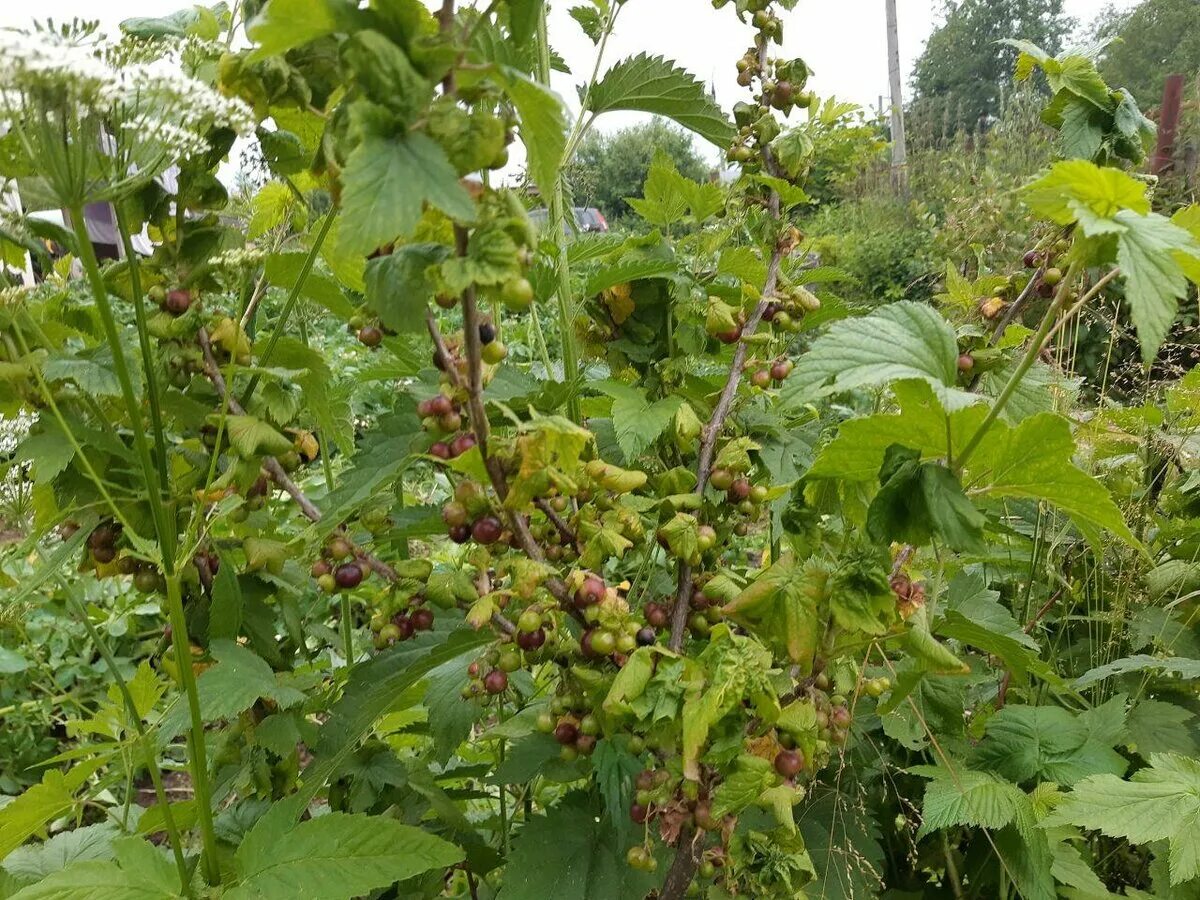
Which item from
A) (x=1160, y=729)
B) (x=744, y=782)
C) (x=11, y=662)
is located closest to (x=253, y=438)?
(x=744, y=782)

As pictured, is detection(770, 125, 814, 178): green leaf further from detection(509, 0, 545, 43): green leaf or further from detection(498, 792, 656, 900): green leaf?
detection(498, 792, 656, 900): green leaf

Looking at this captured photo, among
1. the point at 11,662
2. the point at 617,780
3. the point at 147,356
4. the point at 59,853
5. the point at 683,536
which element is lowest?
the point at 11,662

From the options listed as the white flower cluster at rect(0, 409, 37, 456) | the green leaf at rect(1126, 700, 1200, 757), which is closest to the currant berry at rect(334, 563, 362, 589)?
the white flower cluster at rect(0, 409, 37, 456)

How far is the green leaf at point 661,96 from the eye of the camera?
3.32ft

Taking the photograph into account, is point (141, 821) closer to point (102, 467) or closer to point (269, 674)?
point (269, 674)

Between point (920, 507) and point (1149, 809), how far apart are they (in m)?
0.53

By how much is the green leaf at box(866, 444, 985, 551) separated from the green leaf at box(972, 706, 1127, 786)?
21.0 inches

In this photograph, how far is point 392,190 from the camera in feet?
1.56

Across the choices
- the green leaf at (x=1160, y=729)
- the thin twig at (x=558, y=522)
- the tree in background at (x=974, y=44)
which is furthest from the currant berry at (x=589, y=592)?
the tree in background at (x=974, y=44)

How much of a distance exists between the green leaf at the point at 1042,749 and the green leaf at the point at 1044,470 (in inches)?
18.0

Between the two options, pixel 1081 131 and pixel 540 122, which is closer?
pixel 540 122

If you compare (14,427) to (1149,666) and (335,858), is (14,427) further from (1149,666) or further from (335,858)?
(1149,666)

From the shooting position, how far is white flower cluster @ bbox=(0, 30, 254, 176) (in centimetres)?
59

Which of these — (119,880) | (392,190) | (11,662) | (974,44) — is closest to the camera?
(392,190)
